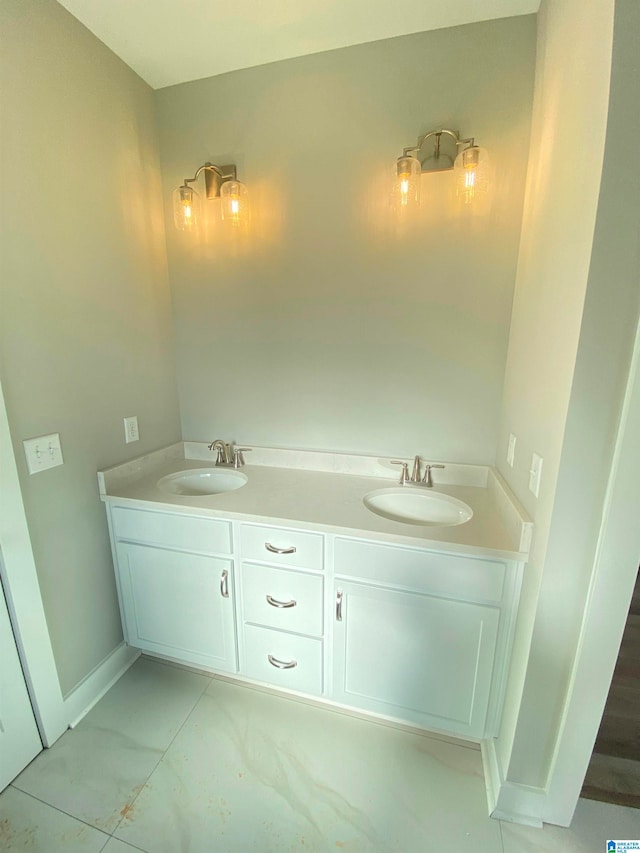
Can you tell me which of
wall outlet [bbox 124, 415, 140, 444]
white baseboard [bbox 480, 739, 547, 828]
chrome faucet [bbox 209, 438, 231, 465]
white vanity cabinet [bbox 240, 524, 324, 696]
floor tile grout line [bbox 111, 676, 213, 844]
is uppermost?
wall outlet [bbox 124, 415, 140, 444]

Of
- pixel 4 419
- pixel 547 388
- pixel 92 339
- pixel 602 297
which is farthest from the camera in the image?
pixel 92 339

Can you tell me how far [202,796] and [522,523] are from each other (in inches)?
55.0

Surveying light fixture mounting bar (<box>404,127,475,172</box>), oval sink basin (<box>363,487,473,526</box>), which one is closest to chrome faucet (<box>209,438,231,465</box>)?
oval sink basin (<box>363,487,473,526</box>)

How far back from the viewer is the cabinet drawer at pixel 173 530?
4.46ft

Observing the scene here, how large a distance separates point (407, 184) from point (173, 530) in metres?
1.68

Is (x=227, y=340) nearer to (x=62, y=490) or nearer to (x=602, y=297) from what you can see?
(x=62, y=490)

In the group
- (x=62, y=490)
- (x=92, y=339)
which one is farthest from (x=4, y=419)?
(x=92, y=339)

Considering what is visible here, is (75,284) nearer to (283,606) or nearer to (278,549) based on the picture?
(278,549)

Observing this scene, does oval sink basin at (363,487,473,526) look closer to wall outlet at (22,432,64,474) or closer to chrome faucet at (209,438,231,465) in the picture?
chrome faucet at (209,438,231,465)

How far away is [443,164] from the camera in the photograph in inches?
53.2

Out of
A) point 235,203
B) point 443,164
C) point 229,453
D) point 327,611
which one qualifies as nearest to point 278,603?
point 327,611

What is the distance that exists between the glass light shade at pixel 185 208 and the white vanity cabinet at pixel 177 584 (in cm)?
134

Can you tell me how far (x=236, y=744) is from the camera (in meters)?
1.31

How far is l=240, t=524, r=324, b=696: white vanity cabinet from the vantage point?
50.8 inches
